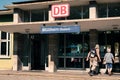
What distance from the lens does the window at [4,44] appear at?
24750 millimetres

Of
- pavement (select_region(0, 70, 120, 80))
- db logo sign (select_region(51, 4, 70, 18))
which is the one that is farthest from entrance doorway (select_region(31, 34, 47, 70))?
pavement (select_region(0, 70, 120, 80))

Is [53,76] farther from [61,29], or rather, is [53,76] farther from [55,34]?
[55,34]

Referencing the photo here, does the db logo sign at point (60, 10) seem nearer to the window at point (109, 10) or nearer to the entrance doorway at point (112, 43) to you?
the window at point (109, 10)

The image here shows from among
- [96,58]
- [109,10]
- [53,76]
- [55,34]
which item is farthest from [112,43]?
[53,76]

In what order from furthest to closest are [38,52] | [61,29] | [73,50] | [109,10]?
[38,52]
[73,50]
[109,10]
[61,29]

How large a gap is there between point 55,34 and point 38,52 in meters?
3.12

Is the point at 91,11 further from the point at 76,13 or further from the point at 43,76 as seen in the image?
the point at 43,76

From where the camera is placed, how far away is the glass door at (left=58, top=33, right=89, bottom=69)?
21.6m

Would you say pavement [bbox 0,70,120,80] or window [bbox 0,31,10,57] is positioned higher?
window [bbox 0,31,10,57]

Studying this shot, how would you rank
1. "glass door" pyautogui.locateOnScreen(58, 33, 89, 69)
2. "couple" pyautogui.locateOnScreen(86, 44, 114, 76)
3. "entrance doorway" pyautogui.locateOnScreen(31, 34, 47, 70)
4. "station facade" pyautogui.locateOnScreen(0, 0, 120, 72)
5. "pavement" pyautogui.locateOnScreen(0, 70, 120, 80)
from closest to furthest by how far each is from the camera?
"pavement" pyautogui.locateOnScreen(0, 70, 120, 80), "couple" pyautogui.locateOnScreen(86, 44, 114, 76), "station facade" pyautogui.locateOnScreen(0, 0, 120, 72), "glass door" pyautogui.locateOnScreen(58, 33, 89, 69), "entrance doorway" pyautogui.locateOnScreen(31, 34, 47, 70)

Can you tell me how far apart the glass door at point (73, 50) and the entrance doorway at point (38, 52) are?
1782mm

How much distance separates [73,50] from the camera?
22.0 metres

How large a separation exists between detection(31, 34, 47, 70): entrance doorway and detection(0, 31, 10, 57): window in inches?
89.9

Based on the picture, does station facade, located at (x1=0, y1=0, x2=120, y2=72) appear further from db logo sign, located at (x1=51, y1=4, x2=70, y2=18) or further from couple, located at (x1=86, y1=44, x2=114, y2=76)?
couple, located at (x1=86, y1=44, x2=114, y2=76)
